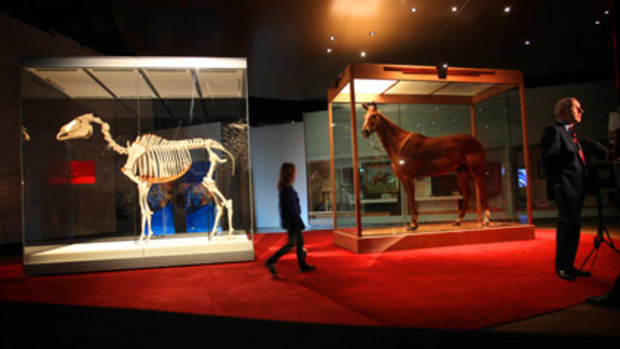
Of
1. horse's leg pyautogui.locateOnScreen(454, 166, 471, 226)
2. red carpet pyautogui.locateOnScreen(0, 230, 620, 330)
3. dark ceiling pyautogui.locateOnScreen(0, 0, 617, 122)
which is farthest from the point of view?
horse's leg pyautogui.locateOnScreen(454, 166, 471, 226)

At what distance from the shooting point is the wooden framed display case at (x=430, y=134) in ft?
19.9

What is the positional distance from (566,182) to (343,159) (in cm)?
401

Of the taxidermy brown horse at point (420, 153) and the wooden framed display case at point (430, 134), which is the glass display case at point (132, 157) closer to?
the wooden framed display case at point (430, 134)

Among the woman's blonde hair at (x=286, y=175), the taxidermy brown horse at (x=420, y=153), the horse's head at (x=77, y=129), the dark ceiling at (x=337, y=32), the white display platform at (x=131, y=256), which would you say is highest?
the dark ceiling at (x=337, y=32)

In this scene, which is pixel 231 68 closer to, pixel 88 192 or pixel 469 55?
pixel 88 192

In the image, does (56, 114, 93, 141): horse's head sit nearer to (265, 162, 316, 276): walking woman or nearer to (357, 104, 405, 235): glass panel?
(265, 162, 316, 276): walking woman

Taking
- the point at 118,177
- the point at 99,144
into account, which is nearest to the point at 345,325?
the point at 118,177

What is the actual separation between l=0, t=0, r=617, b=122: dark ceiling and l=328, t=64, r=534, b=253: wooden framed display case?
1175 millimetres

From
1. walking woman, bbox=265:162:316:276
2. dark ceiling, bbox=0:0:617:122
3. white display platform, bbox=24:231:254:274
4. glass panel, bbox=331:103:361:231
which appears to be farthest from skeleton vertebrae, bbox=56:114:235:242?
glass panel, bbox=331:103:361:231

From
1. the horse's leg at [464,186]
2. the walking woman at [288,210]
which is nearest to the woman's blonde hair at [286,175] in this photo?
the walking woman at [288,210]

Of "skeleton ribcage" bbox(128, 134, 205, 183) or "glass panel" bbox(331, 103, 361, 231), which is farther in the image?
"glass panel" bbox(331, 103, 361, 231)

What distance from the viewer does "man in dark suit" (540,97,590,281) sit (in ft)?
11.5

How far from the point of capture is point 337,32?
7.05 m

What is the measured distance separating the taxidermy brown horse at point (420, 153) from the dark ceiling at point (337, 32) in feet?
6.28
